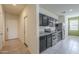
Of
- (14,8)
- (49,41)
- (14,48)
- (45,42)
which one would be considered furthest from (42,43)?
(14,8)

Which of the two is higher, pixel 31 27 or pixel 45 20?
pixel 45 20

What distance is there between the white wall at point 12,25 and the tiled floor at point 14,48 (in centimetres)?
17

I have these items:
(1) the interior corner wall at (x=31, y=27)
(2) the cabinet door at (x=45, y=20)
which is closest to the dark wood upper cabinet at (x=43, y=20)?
(2) the cabinet door at (x=45, y=20)

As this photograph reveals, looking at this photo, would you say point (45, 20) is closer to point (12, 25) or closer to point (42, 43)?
point (42, 43)

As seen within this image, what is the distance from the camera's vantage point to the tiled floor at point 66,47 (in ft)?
8.02

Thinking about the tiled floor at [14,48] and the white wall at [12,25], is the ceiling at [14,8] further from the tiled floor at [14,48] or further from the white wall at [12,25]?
the tiled floor at [14,48]

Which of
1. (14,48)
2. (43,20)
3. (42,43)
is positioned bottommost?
(14,48)

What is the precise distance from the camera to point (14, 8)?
2.58 metres

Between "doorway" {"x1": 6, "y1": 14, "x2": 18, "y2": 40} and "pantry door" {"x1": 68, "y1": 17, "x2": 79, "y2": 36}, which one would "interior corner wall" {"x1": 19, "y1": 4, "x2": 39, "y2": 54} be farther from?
"pantry door" {"x1": 68, "y1": 17, "x2": 79, "y2": 36}

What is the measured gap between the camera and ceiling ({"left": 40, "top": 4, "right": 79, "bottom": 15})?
236cm

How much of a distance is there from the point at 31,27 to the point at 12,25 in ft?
1.90

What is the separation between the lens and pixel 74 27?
256 cm

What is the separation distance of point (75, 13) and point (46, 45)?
119cm
